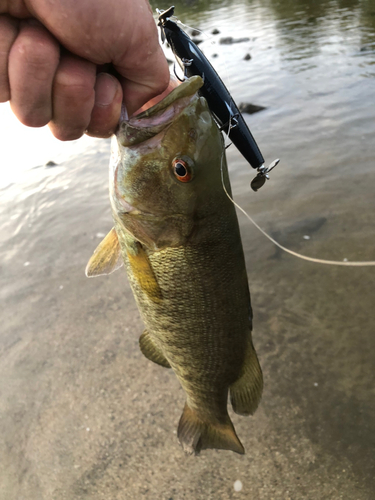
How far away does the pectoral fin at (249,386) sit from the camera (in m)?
2.09

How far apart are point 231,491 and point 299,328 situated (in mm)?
1517

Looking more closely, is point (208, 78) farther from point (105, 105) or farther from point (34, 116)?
point (34, 116)

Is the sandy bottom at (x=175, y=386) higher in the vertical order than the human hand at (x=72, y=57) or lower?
lower

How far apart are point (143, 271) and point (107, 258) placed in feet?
1.22

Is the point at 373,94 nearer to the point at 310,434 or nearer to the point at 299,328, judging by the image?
the point at 299,328

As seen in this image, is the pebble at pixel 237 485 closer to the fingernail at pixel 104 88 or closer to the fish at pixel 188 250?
the fish at pixel 188 250

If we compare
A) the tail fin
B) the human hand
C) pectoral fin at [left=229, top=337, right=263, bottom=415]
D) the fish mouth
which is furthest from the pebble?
the human hand

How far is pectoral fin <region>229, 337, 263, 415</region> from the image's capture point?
6.86ft

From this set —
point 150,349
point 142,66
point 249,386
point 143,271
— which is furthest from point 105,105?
point 249,386

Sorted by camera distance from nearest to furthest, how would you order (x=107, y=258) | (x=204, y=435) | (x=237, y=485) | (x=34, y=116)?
1. (x=34, y=116)
2. (x=107, y=258)
3. (x=204, y=435)
4. (x=237, y=485)

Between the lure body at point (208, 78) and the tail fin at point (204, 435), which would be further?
the tail fin at point (204, 435)

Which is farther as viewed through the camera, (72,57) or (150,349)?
(150,349)

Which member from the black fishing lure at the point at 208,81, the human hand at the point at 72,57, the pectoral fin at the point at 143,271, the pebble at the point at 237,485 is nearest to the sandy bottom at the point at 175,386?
the pebble at the point at 237,485

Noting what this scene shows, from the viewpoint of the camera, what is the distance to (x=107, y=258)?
211 cm
